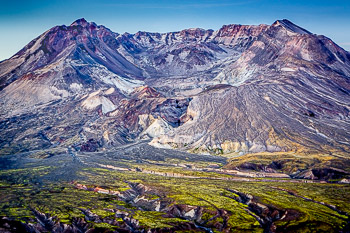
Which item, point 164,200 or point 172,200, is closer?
point 172,200

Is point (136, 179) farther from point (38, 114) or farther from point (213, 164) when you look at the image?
point (38, 114)

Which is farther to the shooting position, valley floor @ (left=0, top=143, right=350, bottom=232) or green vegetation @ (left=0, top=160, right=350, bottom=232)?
green vegetation @ (left=0, top=160, right=350, bottom=232)

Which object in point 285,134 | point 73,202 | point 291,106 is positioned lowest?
point 73,202

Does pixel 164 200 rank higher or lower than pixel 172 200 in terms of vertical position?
lower

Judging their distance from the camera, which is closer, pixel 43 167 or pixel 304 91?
pixel 43 167

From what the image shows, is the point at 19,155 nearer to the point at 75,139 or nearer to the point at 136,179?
the point at 75,139

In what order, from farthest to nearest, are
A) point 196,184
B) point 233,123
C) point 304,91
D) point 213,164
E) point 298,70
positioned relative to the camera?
1. point 298,70
2. point 304,91
3. point 233,123
4. point 213,164
5. point 196,184

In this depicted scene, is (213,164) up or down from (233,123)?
down

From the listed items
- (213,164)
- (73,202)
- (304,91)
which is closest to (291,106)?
(304,91)

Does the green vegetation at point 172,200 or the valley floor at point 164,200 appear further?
the green vegetation at point 172,200

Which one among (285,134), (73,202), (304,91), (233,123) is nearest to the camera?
(73,202)
